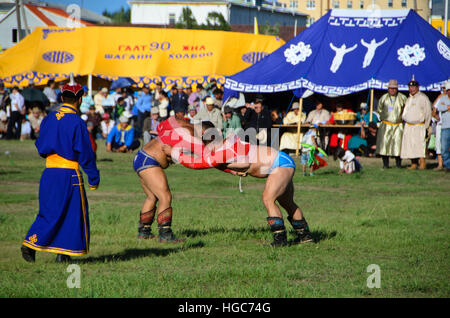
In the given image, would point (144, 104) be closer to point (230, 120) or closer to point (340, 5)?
point (230, 120)

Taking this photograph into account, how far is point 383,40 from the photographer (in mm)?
20891

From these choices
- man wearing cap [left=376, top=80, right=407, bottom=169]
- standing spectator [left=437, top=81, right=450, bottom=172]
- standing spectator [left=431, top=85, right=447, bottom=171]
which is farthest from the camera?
man wearing cap [left=376, top=80, right=407, bottom=169]

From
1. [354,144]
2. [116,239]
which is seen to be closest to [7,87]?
[354,144]

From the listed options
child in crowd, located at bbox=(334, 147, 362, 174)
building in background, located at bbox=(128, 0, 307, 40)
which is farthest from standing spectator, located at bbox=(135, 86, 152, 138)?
building in background, located at bbox=(128, 0, 307, 40)

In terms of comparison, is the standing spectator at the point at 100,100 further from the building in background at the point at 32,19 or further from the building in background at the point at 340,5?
the building in background at the point at 340,5

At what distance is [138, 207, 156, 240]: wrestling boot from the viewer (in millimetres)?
9344

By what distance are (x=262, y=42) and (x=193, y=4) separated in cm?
5703

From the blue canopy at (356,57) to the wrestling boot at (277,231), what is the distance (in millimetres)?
12425

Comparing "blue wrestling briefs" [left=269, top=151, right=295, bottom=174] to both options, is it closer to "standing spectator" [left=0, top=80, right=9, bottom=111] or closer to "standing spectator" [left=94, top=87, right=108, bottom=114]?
"standing spectator" [left=0, top=80, right=9, bottom=111]

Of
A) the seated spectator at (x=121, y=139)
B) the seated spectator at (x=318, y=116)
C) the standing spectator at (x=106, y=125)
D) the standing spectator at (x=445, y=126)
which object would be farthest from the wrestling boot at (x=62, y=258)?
the standing spectator at (x=106, y=125)

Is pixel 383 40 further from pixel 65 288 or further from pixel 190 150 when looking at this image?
pixel 65 288

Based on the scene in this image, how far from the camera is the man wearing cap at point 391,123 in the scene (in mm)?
18781

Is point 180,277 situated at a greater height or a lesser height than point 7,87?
lesser

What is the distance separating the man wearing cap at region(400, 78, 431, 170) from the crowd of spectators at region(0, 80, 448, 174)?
0.32m
